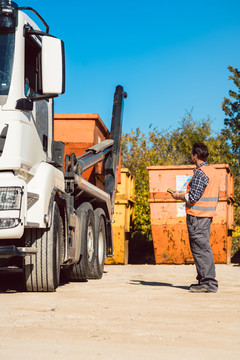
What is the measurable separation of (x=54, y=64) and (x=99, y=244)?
4170 millimetres

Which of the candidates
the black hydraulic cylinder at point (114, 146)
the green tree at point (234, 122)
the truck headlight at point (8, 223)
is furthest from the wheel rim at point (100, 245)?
the green tree at point (234, 122)

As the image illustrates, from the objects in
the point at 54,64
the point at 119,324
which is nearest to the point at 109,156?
the point at 54,64

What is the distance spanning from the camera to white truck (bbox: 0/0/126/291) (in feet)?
18.9

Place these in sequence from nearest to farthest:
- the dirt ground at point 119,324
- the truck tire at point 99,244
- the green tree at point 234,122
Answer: the dirt ground at point 119,324 → the truck tire at point 99,244 → the green tree at point 234,122

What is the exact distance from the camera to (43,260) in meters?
6.37

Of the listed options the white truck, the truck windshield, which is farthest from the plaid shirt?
the truck windshield

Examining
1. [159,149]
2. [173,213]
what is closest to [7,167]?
[173,213]

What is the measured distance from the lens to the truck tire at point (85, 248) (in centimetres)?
817

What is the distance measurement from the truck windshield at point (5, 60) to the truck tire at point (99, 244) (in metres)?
3.45

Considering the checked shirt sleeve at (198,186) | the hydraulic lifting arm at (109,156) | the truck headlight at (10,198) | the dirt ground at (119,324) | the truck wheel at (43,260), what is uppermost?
the hydraulic lifting arm at (109,156)

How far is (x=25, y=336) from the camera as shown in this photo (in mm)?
3771

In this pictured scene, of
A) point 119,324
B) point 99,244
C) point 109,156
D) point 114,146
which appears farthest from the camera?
point 114,146

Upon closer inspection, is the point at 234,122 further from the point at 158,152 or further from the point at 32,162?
the point at 32,162

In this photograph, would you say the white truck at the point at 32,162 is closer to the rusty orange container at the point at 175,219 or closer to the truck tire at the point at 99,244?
the truck tire at the point at 99,244
